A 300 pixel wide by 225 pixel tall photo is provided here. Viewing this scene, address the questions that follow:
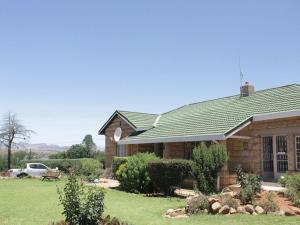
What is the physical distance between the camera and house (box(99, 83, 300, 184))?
20406mm

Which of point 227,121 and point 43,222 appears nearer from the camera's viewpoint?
point 43,222

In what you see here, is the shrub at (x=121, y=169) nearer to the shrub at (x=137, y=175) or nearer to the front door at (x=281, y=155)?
the shrub at (x=137, y=175)

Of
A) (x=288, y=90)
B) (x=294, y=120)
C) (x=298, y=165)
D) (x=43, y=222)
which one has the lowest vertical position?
(x=43, y=222)

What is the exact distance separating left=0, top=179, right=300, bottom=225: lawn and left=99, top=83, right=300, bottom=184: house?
501 cm

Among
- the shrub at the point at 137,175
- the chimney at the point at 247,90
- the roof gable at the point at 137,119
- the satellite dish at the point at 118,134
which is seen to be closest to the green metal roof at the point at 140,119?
the roof gable at the point at 137,119

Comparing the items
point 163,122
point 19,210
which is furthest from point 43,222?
point 163,122

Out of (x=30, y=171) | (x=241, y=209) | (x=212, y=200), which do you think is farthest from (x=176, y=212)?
(x=30, y=171)

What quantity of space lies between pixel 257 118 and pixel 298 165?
2.99 m

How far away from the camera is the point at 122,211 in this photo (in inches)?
591

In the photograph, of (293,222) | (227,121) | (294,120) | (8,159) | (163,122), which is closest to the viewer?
(293,222)

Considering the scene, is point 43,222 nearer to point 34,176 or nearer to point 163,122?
point 163,122

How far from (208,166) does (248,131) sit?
15.2 ft

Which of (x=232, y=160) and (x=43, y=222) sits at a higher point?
(x=232, y=160)

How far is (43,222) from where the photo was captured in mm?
12648
